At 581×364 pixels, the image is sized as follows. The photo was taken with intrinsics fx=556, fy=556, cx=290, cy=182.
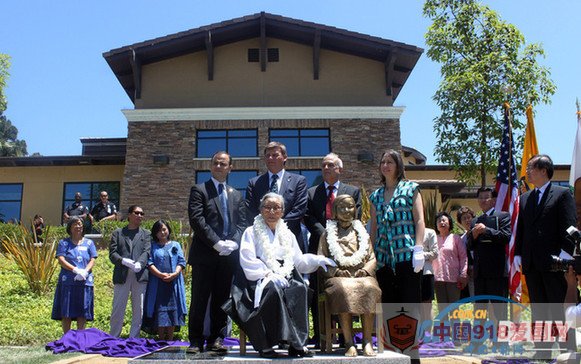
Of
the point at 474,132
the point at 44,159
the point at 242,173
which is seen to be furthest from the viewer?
the point at 44,159

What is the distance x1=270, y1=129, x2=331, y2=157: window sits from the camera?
21.7m

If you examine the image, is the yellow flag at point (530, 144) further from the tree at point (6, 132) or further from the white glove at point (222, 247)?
the tree at point (6, 132)

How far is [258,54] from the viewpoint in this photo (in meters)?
22.7

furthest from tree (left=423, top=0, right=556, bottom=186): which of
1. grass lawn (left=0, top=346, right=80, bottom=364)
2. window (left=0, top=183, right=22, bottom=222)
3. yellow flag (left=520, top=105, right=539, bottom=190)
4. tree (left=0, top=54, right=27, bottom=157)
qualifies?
tree (left=0, top=54, right=27, bottom=157)

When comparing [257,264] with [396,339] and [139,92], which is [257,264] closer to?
[396,339]

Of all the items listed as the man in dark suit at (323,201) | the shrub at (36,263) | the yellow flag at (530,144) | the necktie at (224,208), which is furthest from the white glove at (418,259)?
the shrub at (36,263)

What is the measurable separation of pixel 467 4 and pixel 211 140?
10778 mm

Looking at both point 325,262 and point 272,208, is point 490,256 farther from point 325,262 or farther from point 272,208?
point 272,208

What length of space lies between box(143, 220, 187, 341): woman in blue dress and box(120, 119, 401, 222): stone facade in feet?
39.5

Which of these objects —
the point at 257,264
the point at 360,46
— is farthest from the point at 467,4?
the point at 257,264

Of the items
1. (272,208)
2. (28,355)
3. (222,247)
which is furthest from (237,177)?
(272,208)

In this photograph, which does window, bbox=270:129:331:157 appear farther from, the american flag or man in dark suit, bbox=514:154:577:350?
man in dark suit, bbox=514:154:577:350

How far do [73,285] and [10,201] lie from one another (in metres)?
18.3

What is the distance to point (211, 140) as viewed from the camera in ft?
71.7
